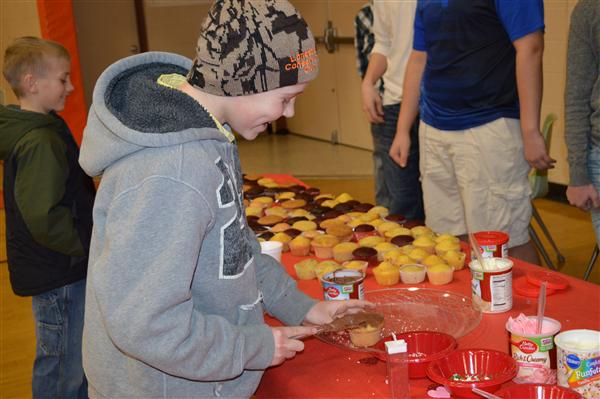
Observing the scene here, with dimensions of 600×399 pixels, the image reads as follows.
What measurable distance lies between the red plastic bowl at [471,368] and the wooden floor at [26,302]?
230cm

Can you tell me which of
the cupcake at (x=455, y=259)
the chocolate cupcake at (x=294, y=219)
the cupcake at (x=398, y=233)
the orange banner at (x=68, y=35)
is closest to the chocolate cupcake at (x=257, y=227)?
the chocolate cupcake at (x=294, y=219)

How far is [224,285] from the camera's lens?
1.33 metres

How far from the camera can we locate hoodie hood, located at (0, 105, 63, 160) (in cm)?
247

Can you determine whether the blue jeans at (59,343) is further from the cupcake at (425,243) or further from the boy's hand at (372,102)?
the boy's hand at (372,102)

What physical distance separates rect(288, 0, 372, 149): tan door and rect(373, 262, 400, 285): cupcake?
5.78 m

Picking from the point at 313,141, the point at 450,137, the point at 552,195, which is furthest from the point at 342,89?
the point at 450,137

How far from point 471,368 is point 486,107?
4.38ft

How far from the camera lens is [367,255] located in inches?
87.4

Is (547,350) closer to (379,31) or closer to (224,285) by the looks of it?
(224,285)

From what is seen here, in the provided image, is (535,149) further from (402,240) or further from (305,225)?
(305,225)

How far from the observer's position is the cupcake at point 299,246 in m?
2.38

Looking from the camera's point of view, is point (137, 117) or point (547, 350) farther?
point (547, 350)

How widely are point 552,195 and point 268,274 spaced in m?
4.21

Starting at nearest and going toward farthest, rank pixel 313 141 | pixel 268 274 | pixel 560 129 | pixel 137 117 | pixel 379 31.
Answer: pixel 137 117 < pixel 268 274 < pixel 379 31 < pixel 560 129 < pixel 313 141
